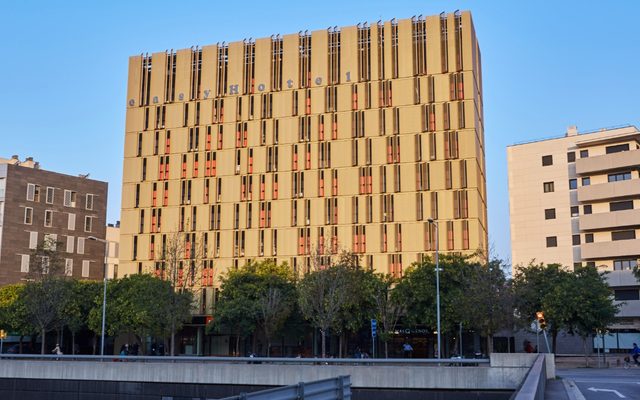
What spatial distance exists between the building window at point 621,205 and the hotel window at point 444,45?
2349 cm

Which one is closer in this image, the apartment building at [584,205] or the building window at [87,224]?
the apartment building at [584,205]

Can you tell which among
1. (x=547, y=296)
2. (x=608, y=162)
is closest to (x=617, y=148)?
(x=608, y=162)

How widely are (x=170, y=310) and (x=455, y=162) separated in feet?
106

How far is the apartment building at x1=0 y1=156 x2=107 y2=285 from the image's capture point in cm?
8425

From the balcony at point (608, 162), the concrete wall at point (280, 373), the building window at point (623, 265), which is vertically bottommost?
the concrete wall at point (280, 373)

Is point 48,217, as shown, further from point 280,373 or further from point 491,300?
point 280,373

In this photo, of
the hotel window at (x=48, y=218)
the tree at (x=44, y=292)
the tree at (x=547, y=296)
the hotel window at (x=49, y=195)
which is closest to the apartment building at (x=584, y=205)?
the tree at (x=547, y=296)

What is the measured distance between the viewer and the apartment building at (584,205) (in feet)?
252

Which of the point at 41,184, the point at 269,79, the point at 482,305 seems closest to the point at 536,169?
the point at 269,79

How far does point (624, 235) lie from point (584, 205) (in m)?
5.80

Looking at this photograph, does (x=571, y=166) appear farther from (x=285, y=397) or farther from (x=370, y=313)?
(x=285, y=397)

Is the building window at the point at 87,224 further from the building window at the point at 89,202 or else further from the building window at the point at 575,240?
the building window at the point at 575,240

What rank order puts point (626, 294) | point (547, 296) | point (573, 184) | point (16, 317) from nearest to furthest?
1. point (547, 296)
2. point (16, 317)
3. point (626, 294)
4. point (573, 184)

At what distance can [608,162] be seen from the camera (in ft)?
262
